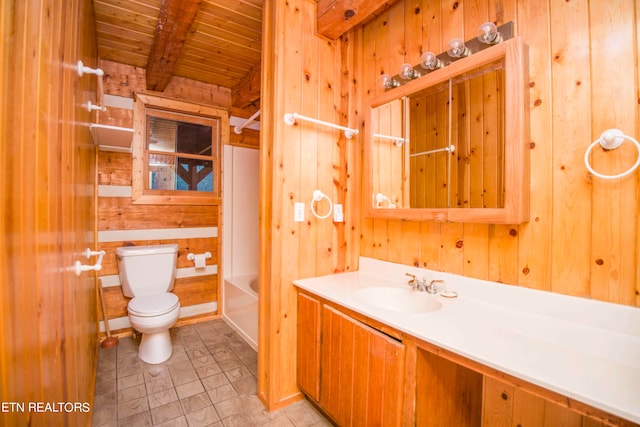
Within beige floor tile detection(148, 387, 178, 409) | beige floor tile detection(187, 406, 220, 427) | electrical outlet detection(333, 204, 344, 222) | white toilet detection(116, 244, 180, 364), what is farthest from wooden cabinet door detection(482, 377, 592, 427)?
white toilet detection(116, 244, 180, 364)

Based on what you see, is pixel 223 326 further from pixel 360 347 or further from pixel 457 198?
pixel 457 198

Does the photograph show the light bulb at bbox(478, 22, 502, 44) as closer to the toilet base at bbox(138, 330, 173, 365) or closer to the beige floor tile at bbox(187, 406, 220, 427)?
the beige floor tile at bbox(187, 406, 220, 427)

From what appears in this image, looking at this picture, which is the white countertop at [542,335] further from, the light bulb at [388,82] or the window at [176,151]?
the window at [176,151]

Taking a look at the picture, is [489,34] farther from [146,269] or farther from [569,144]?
[146,269]

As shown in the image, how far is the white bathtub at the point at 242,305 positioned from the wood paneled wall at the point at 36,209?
1364 mm

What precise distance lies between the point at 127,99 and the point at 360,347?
2.95 meters

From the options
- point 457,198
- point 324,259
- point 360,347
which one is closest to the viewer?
point 360,347

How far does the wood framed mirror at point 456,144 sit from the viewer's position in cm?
122

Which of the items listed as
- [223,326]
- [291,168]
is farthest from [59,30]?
[223,326]

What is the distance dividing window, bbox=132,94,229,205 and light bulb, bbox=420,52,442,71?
7.37 ft

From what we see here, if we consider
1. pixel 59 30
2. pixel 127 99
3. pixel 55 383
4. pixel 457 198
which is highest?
pixel 127 99

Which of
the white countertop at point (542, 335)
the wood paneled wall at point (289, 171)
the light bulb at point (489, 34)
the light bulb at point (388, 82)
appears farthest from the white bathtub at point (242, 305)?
the light bulb at point (489, 34)

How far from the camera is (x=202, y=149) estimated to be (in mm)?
3131

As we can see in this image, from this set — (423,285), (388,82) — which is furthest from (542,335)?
(388,82)
